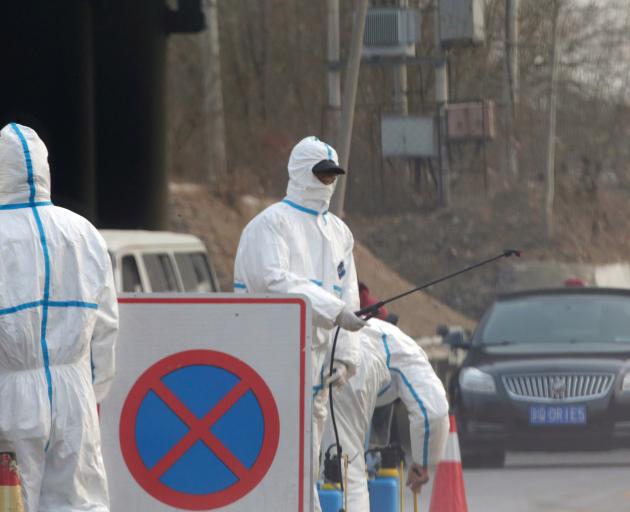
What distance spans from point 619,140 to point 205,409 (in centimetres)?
5792

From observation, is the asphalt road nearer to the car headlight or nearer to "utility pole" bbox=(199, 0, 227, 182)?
the car headlight

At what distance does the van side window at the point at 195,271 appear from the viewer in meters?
17.2

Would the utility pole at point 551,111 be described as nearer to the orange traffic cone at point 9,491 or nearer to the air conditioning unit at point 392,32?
the air conditioning unit at point 392,32

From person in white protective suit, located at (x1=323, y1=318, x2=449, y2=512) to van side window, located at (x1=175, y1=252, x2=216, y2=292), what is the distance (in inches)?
339

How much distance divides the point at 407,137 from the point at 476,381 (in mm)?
27610

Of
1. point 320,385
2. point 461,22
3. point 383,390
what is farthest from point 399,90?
point 320,385

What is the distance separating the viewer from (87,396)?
22.2ft

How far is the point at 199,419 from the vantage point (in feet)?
22.4

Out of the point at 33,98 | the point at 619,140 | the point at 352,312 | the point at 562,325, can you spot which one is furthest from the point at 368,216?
→ the point at 352,312

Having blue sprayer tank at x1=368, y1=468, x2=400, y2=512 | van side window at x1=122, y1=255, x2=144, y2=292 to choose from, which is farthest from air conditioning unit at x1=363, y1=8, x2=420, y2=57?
blue sprayer tank at x1=368, y1=468, x2=400, y2=512

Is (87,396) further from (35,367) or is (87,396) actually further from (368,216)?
(368,216)

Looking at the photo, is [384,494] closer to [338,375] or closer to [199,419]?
[338,375]

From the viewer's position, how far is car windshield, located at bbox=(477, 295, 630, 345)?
55.6ft

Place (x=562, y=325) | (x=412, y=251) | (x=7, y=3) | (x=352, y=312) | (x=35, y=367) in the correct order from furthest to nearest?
(x=412, y=251) → (x=7, y=3) → (x=562, y=325) → (x=352, y=312) → (x=35, y=367)
